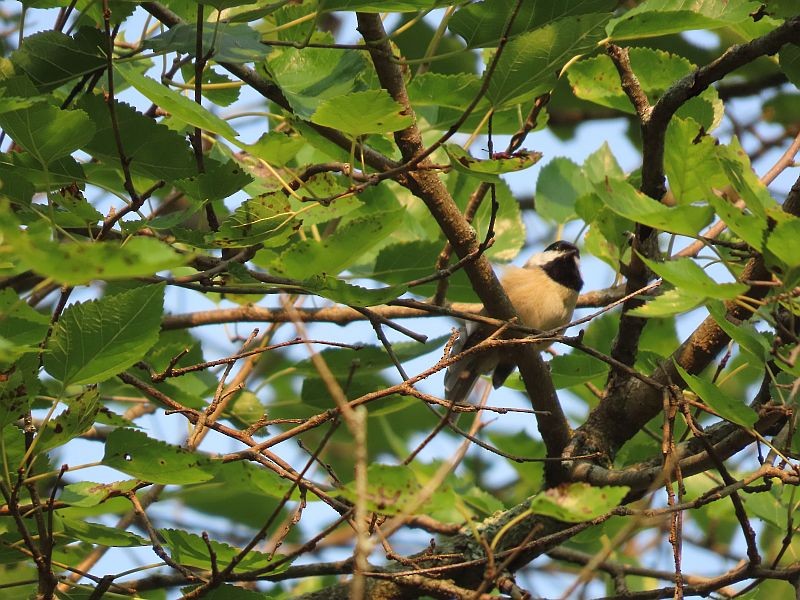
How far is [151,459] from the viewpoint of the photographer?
2.26m

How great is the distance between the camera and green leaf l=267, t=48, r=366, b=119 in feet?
8.43

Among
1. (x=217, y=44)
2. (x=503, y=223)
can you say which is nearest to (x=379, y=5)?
(x=217, y=44)

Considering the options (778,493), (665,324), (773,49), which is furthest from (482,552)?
(773,49)

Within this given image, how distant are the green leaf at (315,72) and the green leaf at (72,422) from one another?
0.91m

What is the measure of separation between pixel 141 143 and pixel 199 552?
1.07 meters

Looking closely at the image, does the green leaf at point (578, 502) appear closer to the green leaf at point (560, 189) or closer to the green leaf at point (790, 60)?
the green leaf at point (790, 60)

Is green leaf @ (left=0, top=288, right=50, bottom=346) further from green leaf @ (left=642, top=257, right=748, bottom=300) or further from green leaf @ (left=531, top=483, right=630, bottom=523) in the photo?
green leaf @ (left=642, top=257, right=748, bottom=300)

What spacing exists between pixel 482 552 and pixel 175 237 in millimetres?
1701

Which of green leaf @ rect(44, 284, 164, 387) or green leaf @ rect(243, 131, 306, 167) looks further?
green leaf @ rect(243, 131, 306, 167)

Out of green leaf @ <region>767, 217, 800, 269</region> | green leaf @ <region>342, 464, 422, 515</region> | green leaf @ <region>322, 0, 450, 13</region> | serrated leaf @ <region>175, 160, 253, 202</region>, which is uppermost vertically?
green leaf @ <region>322, 0, 450, 13</region>

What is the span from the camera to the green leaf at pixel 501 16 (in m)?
2.25

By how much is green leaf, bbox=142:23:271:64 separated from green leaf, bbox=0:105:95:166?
0.24 m

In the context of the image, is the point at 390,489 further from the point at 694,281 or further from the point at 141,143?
the point at 141,143

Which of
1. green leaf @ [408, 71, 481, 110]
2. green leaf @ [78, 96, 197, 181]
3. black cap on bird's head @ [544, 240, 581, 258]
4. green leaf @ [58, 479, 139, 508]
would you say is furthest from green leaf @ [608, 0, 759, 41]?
black cap on bird's head @ [544, 240, 581, 258]
